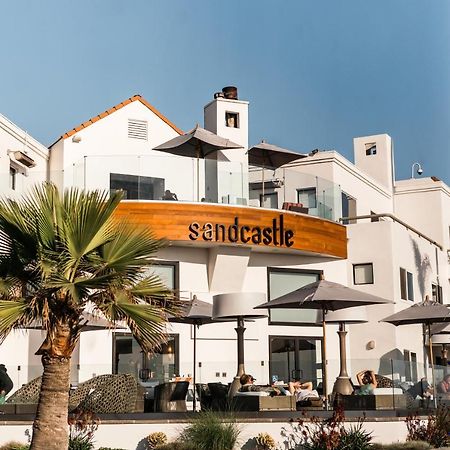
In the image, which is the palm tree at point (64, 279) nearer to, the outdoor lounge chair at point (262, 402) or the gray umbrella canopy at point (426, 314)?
the outdoor lounge chair at point (262, 402)

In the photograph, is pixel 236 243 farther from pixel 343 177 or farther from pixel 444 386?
pixel 444 386

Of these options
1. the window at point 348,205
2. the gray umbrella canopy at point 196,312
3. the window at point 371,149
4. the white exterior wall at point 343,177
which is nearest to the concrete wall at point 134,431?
the gray umbrella canopy at point 196,312

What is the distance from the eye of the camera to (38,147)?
105 ft

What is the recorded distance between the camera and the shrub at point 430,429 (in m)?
18.8

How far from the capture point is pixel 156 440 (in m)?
17.3

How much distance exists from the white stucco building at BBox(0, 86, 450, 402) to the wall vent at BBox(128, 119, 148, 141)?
5 cm

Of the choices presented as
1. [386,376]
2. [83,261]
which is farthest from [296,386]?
[83,261]

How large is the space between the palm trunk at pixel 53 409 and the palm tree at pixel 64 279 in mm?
15

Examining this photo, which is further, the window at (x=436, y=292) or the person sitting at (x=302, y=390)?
the window at (x=436, y=292)

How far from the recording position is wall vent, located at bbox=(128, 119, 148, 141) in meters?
34.0

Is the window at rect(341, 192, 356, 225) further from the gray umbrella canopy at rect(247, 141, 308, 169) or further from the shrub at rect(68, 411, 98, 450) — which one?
the shrub at rect(68, 411, 98, 450)

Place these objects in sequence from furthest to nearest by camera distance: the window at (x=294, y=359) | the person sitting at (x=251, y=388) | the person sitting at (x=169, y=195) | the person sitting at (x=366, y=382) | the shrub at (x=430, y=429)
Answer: the person sitting at (x=169, y=195) → the window at (x=294, y=359) → the person sitting at (x=366, y=382) → the person sitting at (x=251, y=388) → the shrub at (x=430, y=429)

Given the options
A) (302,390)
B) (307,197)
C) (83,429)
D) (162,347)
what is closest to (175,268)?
(162,347)

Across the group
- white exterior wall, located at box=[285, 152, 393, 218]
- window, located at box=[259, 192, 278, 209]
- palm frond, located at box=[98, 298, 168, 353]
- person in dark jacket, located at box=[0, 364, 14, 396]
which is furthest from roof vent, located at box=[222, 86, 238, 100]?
palm frond, located at box=[98, 298, 168, 353]
